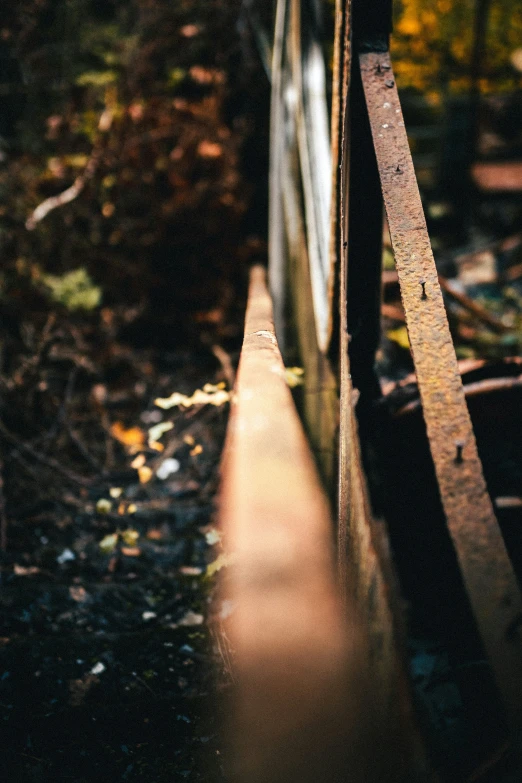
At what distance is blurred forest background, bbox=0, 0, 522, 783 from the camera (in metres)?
2.56

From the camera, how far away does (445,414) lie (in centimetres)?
135

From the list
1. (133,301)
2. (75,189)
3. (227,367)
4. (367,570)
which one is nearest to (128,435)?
(227,367)

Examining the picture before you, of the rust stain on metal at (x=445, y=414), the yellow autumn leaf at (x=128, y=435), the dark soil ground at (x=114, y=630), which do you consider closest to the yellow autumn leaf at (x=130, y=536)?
the dark soil ground at (x=114, y=630)

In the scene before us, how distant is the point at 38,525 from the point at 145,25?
5196 mm

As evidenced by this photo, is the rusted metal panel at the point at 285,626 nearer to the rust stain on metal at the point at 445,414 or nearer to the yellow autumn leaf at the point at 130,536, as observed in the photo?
the rust stain on metal at the point at 445,414

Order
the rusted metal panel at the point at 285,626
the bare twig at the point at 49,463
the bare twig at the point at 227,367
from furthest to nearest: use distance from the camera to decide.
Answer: the bare twig at the point at 227,367 < the bare twig at the point at 49,463 < the rusted metal panel at the point at 285,626

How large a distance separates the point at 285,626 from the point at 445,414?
659 millimetres

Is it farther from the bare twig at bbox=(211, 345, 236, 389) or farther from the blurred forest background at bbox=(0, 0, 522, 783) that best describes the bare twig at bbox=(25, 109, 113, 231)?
the bare twig at bbox=(211, 345, 236, 389)

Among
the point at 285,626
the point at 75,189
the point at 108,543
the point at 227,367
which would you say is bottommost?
the point at 285,626

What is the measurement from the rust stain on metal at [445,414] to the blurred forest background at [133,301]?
5.03 ft

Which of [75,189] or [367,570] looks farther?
[75,189]

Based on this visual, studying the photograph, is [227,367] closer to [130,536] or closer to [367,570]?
[130,536]

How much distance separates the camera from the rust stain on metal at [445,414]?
1.11m

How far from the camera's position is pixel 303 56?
11.8ft
